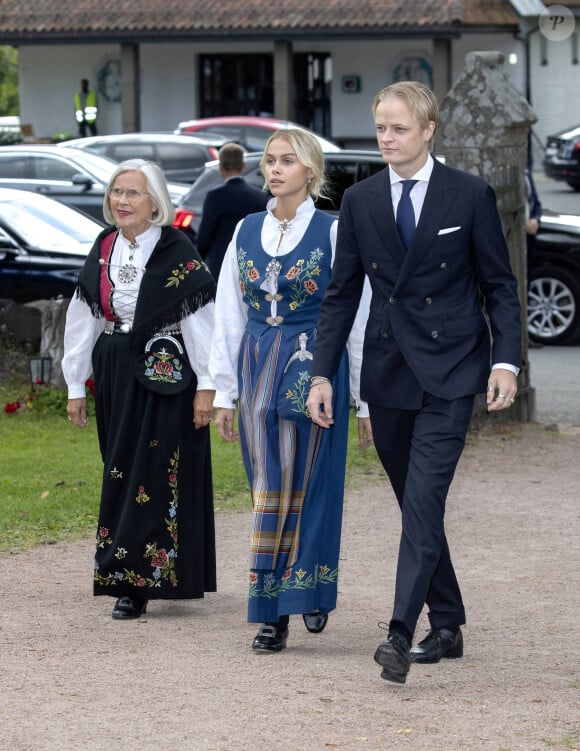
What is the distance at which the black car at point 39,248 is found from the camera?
13.6m

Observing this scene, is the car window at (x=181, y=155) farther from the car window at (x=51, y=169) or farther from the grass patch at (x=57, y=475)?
the grass patch at (x=57, y=475)

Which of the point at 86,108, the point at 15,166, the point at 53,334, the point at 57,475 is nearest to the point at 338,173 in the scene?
the point at 53,334

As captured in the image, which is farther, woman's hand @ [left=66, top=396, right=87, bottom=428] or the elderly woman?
woman's hand @ [left=66, top=396, right=87, bottom=428]

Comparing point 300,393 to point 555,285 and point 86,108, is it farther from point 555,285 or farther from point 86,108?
point 86,108

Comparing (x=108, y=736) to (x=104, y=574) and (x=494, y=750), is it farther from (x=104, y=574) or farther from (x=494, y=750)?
(x=104, y=574)

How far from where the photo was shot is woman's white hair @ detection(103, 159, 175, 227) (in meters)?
6.33

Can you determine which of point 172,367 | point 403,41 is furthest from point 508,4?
point 172,367

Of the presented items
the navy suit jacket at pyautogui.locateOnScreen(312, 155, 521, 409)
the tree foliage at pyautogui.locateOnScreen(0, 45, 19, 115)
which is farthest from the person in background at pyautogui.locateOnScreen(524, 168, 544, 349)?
the tree foliage at pyautogui.locateOnScreen(0, 45, 19, 115)

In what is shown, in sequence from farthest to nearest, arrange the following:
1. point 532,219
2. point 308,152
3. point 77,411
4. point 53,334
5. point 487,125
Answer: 1. point 532,219
2. point 53,334
3. point 487,125
4. point 77,411
5. point 308,152

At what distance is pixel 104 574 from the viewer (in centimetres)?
634

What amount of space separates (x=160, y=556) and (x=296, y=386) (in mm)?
1048

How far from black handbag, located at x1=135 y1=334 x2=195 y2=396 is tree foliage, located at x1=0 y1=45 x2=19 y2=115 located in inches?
2603

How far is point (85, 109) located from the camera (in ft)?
127

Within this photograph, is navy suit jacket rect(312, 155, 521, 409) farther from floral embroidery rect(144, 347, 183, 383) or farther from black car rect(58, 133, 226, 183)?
black car rect(58, 133, 226, 183)
